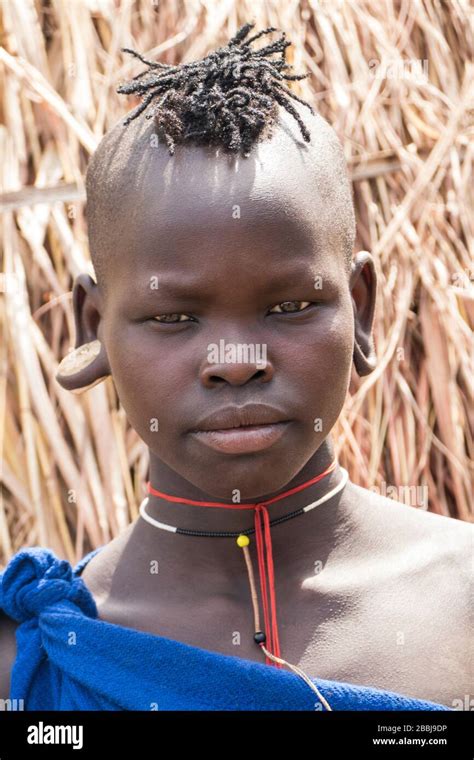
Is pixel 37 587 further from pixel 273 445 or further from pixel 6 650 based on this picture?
pixel 273 445

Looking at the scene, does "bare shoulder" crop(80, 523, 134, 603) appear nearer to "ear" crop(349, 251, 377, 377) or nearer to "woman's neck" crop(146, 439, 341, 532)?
"woman's neck" crop(146, 439, 341, 532)

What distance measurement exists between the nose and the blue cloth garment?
410mm

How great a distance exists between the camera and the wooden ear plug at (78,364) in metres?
1.88

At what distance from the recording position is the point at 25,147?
8.96ft

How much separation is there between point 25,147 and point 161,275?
4.05 ft

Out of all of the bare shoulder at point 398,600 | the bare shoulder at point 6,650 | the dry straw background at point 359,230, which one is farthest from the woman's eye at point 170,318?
the dry straw background at point 359,230

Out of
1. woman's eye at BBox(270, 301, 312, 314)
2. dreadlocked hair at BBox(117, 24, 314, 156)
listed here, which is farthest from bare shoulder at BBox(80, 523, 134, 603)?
dreadlocked hair at BBox(117, 24, 314, 156)

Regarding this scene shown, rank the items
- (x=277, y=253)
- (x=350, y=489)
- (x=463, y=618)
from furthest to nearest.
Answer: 1. (x=350, y=489)
2. (x=463, y=618)
3. (x=277, y=253)

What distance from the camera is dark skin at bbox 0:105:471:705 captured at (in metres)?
1.61

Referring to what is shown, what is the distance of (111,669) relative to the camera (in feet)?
5.60

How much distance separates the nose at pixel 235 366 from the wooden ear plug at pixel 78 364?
325 millimetres

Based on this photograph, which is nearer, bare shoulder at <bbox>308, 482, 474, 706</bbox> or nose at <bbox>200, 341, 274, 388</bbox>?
nose at <bbox>200, 341, 274, 388</bbox>

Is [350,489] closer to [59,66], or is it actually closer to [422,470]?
[422,470]
